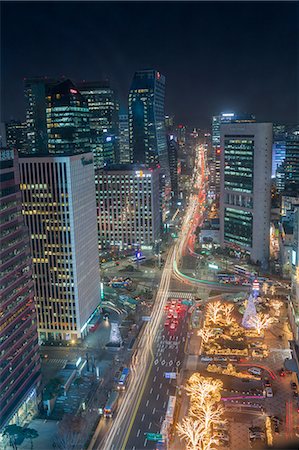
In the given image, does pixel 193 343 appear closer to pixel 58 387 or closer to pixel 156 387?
pixel 156 387

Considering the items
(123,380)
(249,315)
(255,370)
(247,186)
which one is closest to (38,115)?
(247,186)

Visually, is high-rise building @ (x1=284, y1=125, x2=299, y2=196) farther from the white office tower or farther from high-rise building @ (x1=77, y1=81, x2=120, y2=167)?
the white office tower

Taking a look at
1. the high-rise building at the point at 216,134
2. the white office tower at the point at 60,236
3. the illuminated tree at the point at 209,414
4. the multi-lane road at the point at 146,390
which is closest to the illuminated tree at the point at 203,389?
the illuminated tree at the point at 209,414

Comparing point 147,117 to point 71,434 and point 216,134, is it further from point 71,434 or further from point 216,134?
point 71,434

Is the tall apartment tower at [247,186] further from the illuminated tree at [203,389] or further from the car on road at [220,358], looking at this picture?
the illuminated tree at [203,389]

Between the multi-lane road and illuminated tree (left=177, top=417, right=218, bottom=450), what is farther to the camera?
the multi-lane road

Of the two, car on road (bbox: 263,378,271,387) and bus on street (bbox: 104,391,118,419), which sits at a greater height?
car on road (bbox: 263,378,271,387)

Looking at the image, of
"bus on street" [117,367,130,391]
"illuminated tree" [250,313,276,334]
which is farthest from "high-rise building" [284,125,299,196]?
"bus on street" [117,367,130,391]
